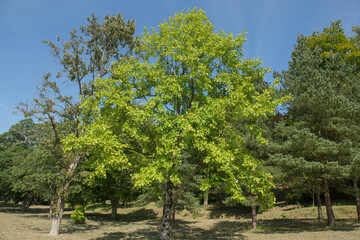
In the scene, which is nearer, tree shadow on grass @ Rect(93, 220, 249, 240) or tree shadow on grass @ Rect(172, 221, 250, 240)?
tree shadow on grass @ Rect(93, 220, 249, 240)

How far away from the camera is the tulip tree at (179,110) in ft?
34.0

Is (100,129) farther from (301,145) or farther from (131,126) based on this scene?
(301,145)

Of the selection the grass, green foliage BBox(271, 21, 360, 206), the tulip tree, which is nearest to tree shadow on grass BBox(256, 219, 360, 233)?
the grass

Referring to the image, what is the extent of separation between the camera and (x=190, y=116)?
10.5m

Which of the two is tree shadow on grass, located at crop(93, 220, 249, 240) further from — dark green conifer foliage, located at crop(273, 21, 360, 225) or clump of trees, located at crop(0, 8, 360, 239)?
dark green conifer foliage, located at crop(273, 21, 360, 225)

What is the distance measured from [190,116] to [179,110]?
2716mm

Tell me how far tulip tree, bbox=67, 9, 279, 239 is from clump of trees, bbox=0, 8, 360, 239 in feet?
0.20

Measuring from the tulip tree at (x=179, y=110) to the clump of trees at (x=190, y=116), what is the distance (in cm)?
6

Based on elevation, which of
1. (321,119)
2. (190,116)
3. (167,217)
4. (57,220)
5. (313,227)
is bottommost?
(313,227)

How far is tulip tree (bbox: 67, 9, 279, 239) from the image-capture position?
1035 cm

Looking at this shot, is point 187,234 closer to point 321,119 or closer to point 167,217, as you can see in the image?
point 167,217

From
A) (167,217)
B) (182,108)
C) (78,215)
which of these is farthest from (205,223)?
(182,108)

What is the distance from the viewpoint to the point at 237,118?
1165cm

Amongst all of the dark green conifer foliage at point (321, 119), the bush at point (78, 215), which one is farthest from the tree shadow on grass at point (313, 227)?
the bush at point (78, 215)
